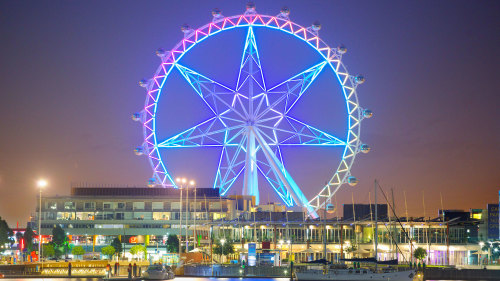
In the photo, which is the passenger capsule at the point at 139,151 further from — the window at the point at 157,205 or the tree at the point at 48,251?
the window at the point at 157,205

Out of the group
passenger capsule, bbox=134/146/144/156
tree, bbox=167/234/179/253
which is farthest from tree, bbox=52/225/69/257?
passenger capsule, bbox=134/146/144/156

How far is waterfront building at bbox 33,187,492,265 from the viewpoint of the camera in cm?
11375

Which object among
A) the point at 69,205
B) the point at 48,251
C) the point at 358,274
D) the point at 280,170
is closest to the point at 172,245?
the point at 48,251

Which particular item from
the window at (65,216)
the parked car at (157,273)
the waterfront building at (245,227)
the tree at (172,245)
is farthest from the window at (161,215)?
the parked car at (157,273)

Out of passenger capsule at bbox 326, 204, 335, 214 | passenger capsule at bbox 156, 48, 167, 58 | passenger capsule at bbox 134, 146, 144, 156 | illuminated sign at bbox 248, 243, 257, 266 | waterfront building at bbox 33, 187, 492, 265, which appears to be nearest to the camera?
illuminated sign at bbox 248, 243, 257, 266

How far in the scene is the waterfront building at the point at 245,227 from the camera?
373 feet

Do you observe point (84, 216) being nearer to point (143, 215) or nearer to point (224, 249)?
point (143, 215)

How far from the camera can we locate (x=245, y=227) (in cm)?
12081

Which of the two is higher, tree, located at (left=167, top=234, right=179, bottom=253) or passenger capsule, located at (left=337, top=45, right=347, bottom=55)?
passenger capsule, located at (left=337, top=45, right=347, bottom=55)

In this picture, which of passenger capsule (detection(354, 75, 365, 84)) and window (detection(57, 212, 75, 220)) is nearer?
passenger capsule (detection(354, 75, 365, 84))

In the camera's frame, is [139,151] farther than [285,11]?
Yes

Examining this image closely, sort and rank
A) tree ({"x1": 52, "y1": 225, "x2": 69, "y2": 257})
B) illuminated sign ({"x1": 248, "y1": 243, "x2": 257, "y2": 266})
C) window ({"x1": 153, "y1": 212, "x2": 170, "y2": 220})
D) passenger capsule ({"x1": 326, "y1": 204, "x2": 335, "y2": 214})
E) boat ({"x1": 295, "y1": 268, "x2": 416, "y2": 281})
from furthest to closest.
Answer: window ({"x1": 153, "y1": 212, "x2": 170, "y2": 220})
tree ({"x1": 52, "y1": 225, "x2": 69, "y2": 257})
passenger capsule ({"x1": 326, "y1": 204, "x2": 335, "y2": 214})
illuminated sign ({"x1": 248, "y1": 243, "x2": 257, "y2": 266})
boat ({"x1": 295, "y1": 268, "x2": 416, "y2": 281})

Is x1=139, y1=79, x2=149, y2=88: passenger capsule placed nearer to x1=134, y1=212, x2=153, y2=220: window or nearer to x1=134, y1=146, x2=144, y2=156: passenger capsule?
x1=134, y1=146, x2=144, y2=156: passenger capsule

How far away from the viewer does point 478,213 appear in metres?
144
